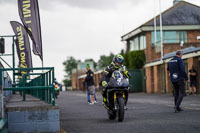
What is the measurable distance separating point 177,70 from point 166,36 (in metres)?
31.7

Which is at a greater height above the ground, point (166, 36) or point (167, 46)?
point (166, 36)

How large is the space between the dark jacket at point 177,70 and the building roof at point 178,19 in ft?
101

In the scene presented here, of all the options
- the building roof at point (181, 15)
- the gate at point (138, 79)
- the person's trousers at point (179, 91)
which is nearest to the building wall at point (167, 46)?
the building roof at point (181, 15)

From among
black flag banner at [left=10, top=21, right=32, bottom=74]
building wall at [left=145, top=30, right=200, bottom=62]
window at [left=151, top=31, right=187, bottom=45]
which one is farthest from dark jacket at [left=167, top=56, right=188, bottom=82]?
window at [left=151, top=31, right=187, bottom=45]

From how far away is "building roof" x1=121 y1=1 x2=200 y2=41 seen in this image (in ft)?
142

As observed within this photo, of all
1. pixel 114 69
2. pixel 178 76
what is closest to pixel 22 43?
pixel 178 76

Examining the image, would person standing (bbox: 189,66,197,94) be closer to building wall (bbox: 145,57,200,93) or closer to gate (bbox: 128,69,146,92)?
building wall (bbox: 145,57,200,93)

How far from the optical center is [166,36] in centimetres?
4341

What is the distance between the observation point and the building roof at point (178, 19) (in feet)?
142

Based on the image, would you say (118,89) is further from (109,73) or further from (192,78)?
(192,78)

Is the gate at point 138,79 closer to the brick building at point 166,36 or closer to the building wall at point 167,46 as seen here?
the brick building at point 166,36

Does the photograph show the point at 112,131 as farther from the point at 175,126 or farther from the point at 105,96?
the point at 105,96

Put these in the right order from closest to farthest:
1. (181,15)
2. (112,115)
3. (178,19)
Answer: (112,115) → (178,19) → (181,15)

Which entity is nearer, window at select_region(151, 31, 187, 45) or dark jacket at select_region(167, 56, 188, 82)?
dark jacket at select_region(167, 56, 188, 82)
